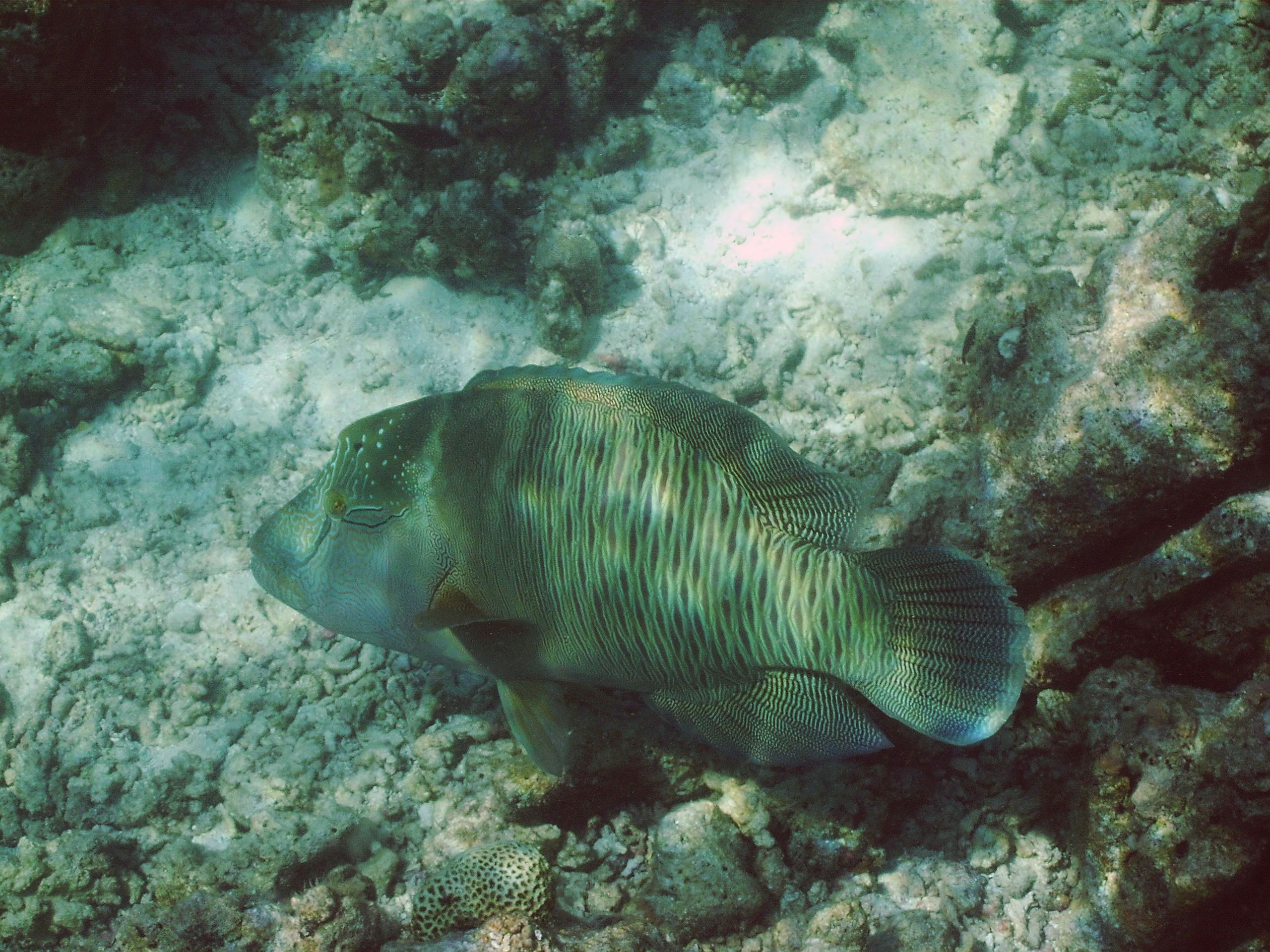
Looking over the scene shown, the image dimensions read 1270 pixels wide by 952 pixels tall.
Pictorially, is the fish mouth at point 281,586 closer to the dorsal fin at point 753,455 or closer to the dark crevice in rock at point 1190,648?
the dorsal fin at point 753,455

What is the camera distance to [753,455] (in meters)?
2.28

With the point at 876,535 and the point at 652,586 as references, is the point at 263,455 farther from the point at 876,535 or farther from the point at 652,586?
the point at 876,535

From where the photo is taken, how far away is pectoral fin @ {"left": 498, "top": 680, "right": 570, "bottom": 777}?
8.45 feet

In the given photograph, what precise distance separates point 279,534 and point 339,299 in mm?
2899

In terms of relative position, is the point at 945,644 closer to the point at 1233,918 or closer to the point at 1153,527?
the point at 1153,527

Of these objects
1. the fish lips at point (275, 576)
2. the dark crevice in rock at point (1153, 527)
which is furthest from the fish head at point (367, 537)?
the dark crevice in rock at point (1153, 527)

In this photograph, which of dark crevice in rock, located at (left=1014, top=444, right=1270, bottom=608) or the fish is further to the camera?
dark crevice in rock, located at (left=1014, top=444, right=1270, bottom=608)

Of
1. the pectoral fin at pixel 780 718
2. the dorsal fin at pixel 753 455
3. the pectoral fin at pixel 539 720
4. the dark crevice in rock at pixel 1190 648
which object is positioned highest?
the dorsal fin at pixel 753 455

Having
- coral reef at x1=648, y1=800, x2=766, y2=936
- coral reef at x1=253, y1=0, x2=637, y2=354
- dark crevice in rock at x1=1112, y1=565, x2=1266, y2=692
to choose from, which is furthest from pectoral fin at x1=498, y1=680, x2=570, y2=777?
coral reef at x1=253, y1=0, x2=637, y2=354

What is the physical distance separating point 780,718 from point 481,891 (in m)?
1.27

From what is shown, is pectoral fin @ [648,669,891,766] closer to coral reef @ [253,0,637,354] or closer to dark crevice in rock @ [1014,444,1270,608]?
dark crevice in rock @ [1014,444,1270,608]

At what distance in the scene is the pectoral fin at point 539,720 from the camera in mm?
2574

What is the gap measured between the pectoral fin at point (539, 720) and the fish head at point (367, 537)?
1.41 ft

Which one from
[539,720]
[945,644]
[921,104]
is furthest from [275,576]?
[921,104]
